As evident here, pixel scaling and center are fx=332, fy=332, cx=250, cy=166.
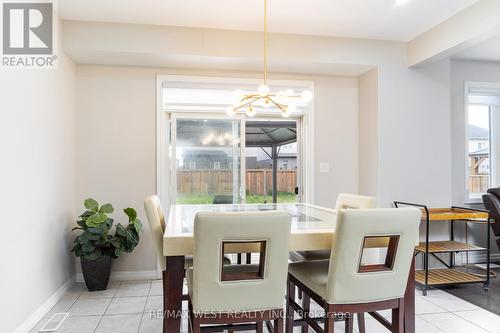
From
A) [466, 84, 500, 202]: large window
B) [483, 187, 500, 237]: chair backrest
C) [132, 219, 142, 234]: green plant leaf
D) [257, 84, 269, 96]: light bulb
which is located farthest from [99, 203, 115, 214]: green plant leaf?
[466, 84, 500, 202]: large window

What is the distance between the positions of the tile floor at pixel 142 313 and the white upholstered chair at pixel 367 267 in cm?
98

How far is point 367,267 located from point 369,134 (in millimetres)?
2515

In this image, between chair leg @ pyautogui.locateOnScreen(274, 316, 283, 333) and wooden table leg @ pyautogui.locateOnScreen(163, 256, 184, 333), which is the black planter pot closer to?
wooden table leg @ pyautogui.locateOnScreen(163, 256, 184, 333)

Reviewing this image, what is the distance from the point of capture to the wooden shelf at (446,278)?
3240 millimetres

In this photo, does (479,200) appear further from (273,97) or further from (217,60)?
(217,60)

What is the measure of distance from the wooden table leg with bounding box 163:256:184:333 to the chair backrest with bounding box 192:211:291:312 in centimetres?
16

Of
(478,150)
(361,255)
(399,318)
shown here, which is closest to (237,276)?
(361,255)

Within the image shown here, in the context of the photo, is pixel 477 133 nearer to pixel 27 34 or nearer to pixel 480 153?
pixel 480 153

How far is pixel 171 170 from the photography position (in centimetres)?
428

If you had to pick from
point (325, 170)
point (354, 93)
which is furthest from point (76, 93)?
point (354, 93)

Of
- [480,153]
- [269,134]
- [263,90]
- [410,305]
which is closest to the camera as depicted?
[410,305]

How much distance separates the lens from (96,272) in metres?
3.29

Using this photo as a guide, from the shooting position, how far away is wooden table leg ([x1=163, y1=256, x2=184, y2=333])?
1.70 meters

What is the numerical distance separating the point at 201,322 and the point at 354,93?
3447mm
